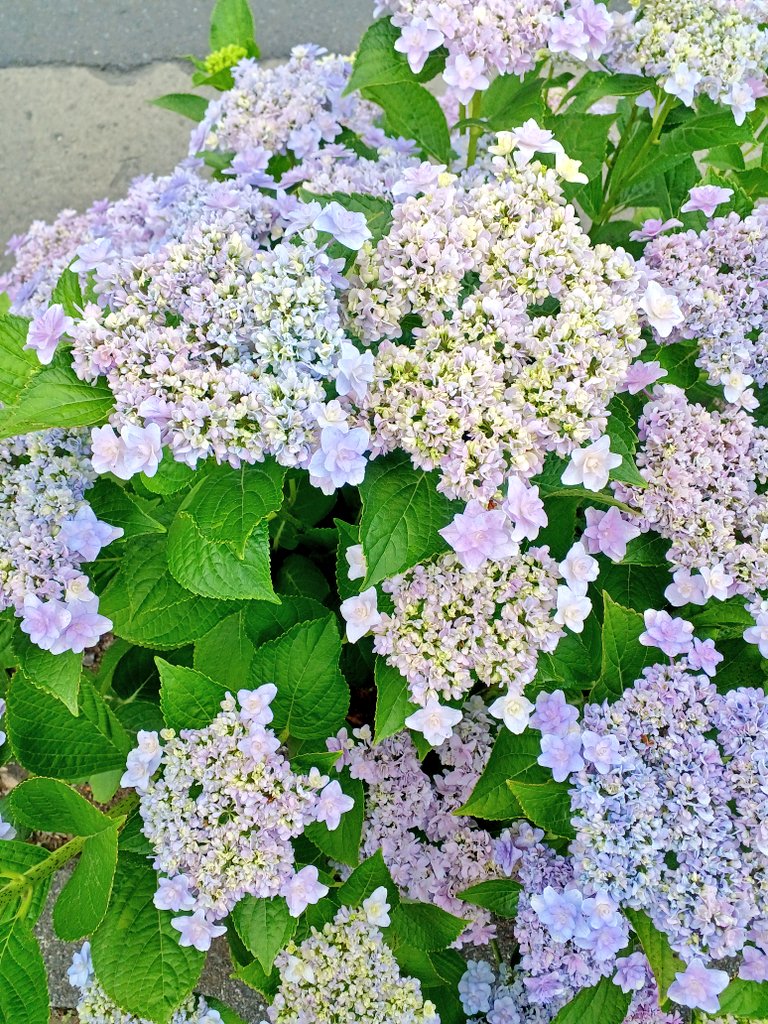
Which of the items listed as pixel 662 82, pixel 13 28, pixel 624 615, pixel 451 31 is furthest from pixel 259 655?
pixel 13 28

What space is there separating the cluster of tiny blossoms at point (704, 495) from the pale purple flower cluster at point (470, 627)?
0.27m

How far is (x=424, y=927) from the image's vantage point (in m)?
1.87

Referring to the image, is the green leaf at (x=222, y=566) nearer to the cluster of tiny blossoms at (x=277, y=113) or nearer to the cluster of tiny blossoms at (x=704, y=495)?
the cluster of tiny blossoms at (x=704, y=495)

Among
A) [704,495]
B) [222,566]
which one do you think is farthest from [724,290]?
[222,566]

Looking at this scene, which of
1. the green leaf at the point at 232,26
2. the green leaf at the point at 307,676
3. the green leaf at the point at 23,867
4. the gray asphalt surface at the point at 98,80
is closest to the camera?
the green leaf at the point at 23,867

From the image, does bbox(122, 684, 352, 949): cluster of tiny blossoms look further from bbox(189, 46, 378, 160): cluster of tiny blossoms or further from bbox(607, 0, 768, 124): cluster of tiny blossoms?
bbox(607, 0, 768, 124): cluster of tiny blossoms

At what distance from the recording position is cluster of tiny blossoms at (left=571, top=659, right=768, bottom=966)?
144 cm

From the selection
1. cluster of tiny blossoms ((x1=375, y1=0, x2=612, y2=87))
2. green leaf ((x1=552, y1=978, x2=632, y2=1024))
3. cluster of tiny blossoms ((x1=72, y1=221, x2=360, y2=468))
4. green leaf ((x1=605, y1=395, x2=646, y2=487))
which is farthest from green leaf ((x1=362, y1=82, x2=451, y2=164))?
green leaf ((x1=552, y1=978, x2=632, y2=1024))

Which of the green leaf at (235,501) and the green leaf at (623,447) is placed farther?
the green leaf at (623,447)

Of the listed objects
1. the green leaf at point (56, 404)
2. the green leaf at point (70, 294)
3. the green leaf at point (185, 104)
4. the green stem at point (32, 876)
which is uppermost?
the green leaf at point (185, 104)

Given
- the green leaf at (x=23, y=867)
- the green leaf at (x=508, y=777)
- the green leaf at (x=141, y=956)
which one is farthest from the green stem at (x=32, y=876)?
the green leaf at (x=508, y=777)

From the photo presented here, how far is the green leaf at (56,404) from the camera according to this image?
1426mm

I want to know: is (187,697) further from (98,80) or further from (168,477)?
(98,80)

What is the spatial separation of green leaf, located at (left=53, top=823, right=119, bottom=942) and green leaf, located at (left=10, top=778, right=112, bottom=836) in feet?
0.09
